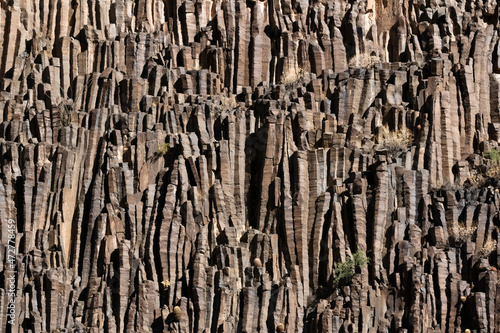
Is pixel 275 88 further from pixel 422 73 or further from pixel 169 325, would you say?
pixel 169 325

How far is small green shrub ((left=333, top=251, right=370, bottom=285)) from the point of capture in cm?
5188

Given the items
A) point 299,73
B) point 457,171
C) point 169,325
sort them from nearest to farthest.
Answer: point 169,325 → point 457,171 → point 299,73

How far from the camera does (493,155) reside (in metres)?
55.8

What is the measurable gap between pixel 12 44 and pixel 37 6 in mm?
2259

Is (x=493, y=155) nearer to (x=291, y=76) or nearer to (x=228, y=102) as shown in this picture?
(x=291, y=76)

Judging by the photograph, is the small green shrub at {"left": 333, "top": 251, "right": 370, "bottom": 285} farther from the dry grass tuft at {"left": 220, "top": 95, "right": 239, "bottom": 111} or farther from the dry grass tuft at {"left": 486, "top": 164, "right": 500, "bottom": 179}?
the dry grass tuft at {"left": 220, "top": 95, "right": 239, "bottom": 111}

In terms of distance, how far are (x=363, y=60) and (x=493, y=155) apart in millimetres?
7594

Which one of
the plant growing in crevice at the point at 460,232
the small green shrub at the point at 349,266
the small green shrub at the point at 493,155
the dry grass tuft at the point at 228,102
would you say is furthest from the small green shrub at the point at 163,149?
the small green shrub at the point at 493,155

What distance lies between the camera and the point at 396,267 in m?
52.1

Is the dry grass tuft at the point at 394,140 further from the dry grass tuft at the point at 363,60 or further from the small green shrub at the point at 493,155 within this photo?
the dry grass tuft at the point at 363,60

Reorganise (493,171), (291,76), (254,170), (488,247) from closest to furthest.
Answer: (488,247) → (493,171) → (254,170) → (291,76)

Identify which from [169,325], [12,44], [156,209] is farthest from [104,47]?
[169,325]

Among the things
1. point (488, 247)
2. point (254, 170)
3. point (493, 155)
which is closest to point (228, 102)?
Result: point (254, 170)

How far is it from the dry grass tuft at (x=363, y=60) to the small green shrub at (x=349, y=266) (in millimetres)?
10701
